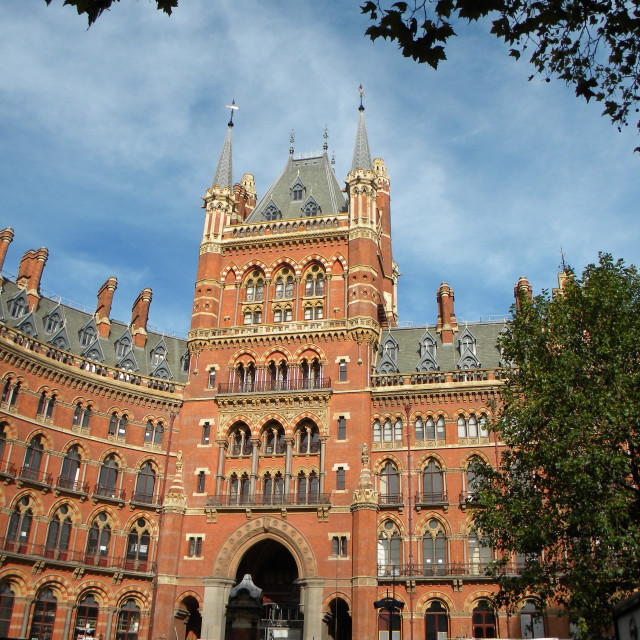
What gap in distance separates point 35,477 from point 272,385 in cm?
1756

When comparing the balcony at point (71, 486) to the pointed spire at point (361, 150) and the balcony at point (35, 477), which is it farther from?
the pointed spire at point (361, 150)

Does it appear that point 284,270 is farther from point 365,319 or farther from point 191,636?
point 191,636

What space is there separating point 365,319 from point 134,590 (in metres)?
25.4

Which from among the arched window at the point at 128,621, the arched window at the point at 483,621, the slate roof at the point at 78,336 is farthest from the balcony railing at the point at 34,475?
the arched window at the point at 483,621

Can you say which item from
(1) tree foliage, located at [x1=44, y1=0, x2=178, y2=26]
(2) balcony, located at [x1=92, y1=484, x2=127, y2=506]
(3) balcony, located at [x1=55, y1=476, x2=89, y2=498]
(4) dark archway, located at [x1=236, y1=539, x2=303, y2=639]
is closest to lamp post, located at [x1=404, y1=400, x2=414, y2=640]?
(4) dark archway, located at [x1=236, y1=539, x2=303, y2=639]

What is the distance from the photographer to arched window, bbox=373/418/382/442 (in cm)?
5216

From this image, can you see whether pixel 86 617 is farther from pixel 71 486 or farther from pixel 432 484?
pixel 432 484

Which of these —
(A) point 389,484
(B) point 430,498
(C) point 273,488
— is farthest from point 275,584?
(B) point 430,498

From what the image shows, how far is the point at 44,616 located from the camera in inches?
1806

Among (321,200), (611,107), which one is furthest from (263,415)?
(611,107)

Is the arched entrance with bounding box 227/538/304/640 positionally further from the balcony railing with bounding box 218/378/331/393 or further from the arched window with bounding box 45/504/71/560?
the arched window with bounding box 45/504/71/560

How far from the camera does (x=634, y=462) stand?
28859mm

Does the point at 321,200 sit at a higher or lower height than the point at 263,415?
higher

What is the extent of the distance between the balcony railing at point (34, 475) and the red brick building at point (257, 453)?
199 millimetres
